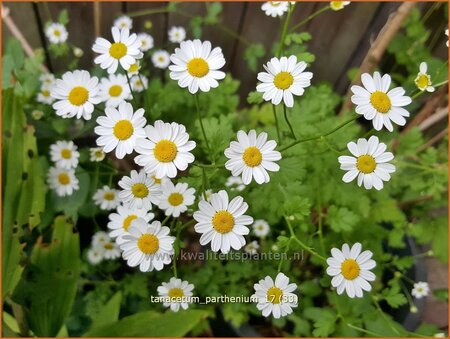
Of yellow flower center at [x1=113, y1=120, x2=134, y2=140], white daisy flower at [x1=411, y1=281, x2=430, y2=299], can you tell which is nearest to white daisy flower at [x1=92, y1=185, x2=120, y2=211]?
yellow flower center at [x1=113, y1=120, x2=134, y2=140]

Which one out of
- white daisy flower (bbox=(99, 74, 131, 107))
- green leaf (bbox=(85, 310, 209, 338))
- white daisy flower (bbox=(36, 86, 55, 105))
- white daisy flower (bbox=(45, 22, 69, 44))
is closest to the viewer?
white daisy flower (bbox=(99, 74, 131, 107))

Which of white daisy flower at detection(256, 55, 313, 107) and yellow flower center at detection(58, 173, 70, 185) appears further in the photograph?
yellow flower center at detection(58, 173, 70, 185)

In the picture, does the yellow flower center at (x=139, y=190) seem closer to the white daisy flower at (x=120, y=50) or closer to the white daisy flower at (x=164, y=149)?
the white daisy flower at (x=164, y=149)

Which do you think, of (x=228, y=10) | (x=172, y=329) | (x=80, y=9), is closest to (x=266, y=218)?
(x=172, y=329)

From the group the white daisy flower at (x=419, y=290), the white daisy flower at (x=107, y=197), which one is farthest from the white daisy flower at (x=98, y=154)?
the white daisy flower at (x=419, y=290)

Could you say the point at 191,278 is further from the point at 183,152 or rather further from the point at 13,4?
the point at 13,4

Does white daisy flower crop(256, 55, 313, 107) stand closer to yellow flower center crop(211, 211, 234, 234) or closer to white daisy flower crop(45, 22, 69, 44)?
yellow flower center crop(211, 211, 234, 234)
